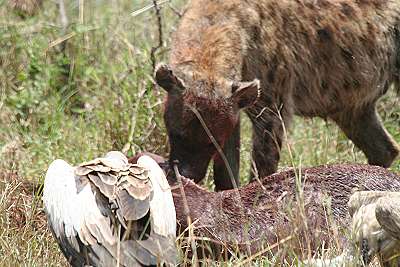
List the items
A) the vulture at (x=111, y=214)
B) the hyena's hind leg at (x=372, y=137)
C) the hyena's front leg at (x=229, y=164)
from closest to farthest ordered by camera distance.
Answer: the vulture at (x=111, y=214) → the hyena's front leg at (x=229, y=164) → the hyena's hind leg at (x=372, y=137)

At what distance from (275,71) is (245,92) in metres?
0.52

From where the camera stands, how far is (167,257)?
12.6 feet

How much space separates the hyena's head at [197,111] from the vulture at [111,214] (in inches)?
43.2

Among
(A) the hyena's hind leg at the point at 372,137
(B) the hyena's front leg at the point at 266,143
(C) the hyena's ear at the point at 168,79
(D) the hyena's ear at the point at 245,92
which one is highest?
(C) the hyena's ear at the point at 168,79

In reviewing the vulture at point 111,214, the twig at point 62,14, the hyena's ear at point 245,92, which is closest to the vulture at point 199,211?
the vulture at point 111,214

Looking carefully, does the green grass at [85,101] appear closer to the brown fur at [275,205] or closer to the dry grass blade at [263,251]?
the brown fur at [275,205]

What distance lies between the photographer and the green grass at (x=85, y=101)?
6.23 m

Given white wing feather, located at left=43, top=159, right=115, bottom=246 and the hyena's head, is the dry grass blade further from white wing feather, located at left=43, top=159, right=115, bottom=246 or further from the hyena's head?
the hyena's head

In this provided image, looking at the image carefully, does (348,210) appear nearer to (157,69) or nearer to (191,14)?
(157,69)

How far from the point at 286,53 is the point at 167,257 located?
2.37 metres

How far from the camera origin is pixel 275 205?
14.8 ft

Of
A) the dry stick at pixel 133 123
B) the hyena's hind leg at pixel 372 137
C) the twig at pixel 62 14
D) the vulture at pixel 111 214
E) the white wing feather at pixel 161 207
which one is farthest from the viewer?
the twig at pixel 62 14

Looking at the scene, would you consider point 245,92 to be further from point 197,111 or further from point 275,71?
point 275,71

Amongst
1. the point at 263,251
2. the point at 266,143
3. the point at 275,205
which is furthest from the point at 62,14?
the point at 263,251
